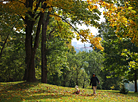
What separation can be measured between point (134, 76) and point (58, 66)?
13.2 metres

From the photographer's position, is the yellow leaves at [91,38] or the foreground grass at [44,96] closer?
the foreground grass at [44,96]

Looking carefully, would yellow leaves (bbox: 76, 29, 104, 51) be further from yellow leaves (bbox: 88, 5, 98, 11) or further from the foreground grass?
the foreground grass

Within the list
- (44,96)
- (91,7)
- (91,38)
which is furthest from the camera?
(91,38)

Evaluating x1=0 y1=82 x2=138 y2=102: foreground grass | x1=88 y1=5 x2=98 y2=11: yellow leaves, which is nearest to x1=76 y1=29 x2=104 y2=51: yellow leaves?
x1=88 y1=5 x2=98 y2=11: yellow leaves

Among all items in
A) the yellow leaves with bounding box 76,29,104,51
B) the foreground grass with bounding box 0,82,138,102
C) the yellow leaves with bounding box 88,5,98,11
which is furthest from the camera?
the yellow leaves with bounding box 76,29,104,51

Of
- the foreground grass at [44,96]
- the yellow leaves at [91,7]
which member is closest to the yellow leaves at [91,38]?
the yellow leaves at [91,7]

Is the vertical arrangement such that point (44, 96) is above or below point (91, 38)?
below

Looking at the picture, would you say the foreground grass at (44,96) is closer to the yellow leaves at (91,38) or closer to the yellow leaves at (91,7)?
the yellow leaves at (91,38)

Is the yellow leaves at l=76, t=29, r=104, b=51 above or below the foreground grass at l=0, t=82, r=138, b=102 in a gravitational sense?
above

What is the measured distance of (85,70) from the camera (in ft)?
164

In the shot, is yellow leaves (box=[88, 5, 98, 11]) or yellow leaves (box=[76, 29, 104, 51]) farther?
yellow leaves (box=[76, 29, 104, 51])

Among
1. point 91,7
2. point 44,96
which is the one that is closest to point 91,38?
point 91,7

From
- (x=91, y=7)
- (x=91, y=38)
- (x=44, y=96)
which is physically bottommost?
(x=44, y=96)

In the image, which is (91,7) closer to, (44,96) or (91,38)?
(91,38)
